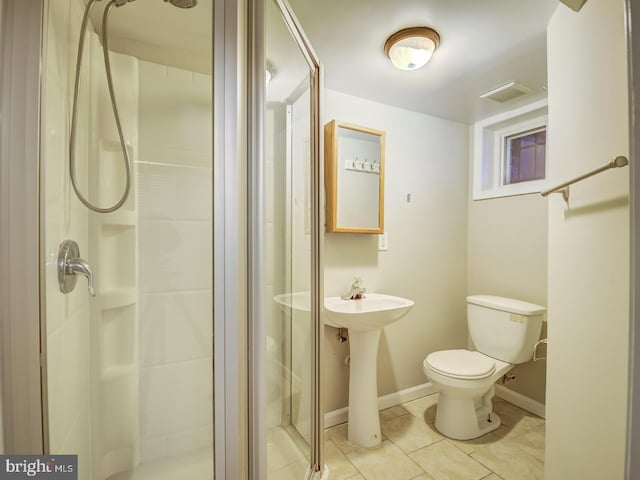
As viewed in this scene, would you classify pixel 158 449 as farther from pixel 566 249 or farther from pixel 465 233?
pixel 465 233

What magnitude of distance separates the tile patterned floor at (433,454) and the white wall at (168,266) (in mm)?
563

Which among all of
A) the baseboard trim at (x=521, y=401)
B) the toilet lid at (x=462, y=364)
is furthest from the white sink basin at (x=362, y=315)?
the baseboard trim at (x=521, y=401)

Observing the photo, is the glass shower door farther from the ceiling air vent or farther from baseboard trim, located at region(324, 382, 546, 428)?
the ceiling air vent

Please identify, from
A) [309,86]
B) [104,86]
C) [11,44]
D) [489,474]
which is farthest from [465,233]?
[11,44]

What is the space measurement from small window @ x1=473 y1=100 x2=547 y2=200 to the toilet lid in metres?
1.19

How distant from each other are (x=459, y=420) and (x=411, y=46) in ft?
6.68

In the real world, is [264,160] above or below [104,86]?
below

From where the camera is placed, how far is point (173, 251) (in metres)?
1.13

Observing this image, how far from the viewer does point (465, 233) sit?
94.9 inches

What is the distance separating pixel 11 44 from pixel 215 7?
424 mm

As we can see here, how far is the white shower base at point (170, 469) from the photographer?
974mm

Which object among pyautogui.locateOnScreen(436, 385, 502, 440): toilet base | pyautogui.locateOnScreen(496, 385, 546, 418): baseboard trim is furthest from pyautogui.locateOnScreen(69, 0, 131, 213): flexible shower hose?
pyautogui.locateOnScreen(496, 385, 546, 418): baseboard trim

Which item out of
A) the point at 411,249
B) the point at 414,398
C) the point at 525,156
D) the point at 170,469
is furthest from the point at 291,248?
the point at 525,156

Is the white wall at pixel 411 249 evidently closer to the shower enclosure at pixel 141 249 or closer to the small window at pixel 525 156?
the small window at pixel 525 156
